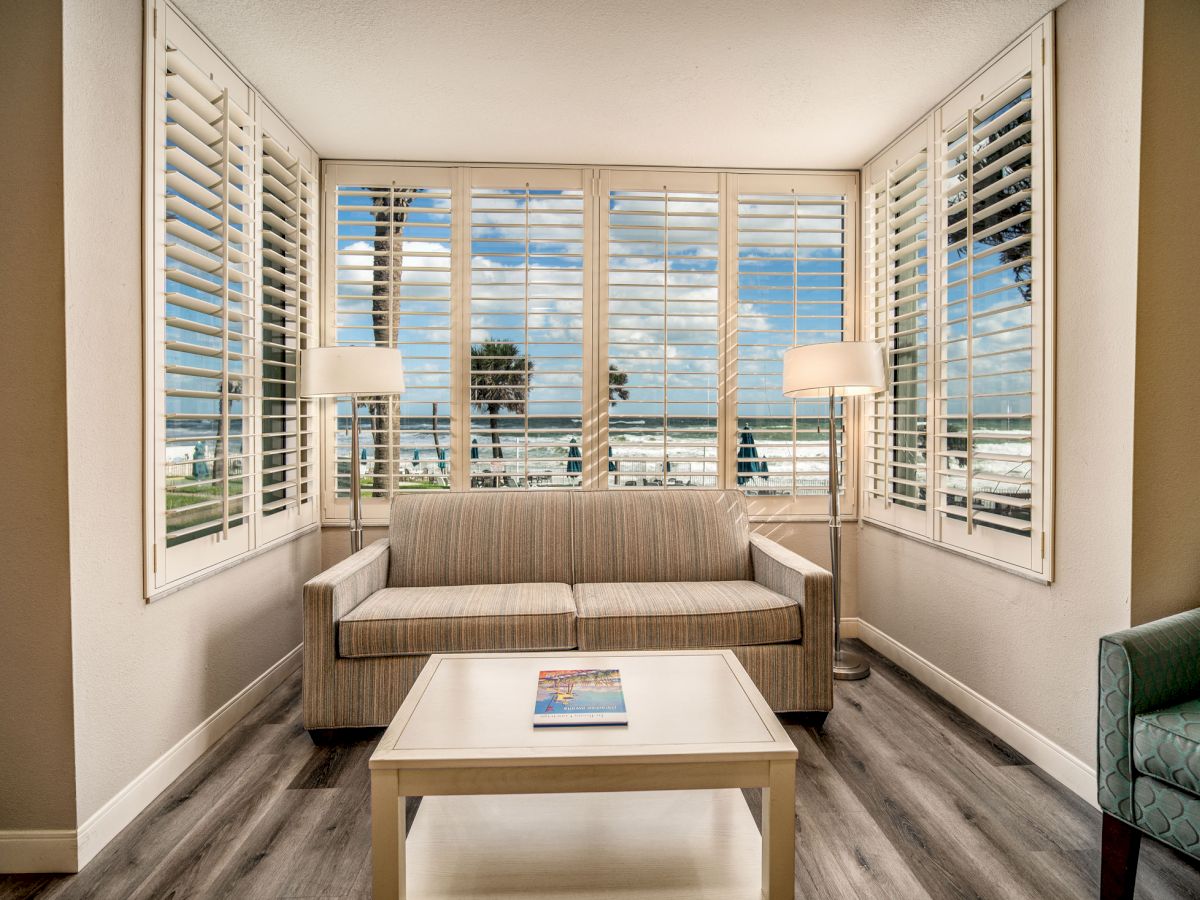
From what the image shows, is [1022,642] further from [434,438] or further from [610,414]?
[434,438]

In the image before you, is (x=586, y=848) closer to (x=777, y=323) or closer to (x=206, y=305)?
(x=206, y=305)

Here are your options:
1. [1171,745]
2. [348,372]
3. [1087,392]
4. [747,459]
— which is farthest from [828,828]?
[348,372]

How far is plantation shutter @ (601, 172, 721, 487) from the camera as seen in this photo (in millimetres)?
3668

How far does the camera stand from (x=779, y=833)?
4.85ft

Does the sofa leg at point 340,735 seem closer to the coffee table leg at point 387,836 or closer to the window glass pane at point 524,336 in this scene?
the coffee table leg at point 387,836

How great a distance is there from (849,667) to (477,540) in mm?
1890

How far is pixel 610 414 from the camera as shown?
12.1ft

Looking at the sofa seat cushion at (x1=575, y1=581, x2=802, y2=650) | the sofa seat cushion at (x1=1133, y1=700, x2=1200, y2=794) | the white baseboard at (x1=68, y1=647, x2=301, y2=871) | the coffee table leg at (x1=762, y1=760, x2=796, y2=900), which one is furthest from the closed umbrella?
the white baseboard at (x1=68, y1=647, x2=301, y2=871)

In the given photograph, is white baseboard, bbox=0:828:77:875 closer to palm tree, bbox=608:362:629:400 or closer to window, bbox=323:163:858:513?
window, bbox=323:163:858:513

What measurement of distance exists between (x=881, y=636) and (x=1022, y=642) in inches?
45.1

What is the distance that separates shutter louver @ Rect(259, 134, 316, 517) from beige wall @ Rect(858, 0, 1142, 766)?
3.06m

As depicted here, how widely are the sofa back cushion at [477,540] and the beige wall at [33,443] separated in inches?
57.4

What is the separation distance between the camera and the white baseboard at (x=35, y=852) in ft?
5.84

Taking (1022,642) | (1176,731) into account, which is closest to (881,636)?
(1022,642)
